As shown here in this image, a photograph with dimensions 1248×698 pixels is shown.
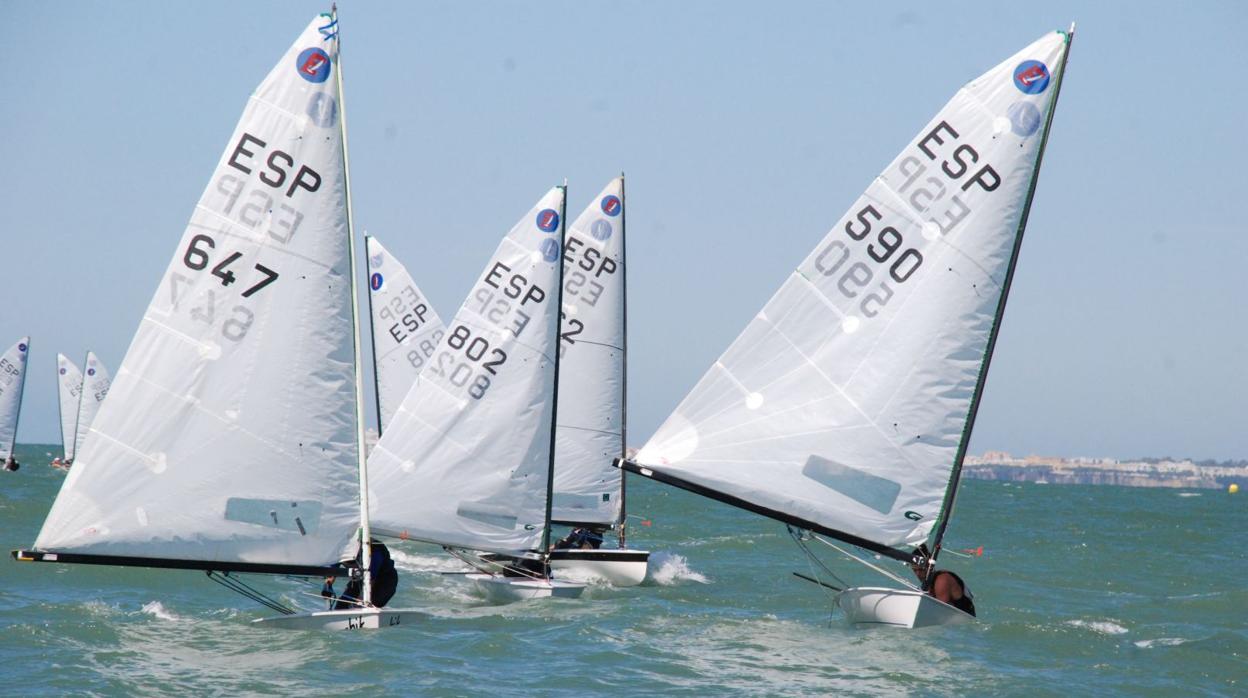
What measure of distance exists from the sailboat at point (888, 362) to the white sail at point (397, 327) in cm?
1617

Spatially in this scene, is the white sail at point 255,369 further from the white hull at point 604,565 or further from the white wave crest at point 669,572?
the white wave crest at point 669,572

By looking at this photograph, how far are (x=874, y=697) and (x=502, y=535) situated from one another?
7.53 metres

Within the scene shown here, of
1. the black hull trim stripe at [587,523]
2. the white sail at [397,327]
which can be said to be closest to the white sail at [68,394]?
the white sail at [397,327]

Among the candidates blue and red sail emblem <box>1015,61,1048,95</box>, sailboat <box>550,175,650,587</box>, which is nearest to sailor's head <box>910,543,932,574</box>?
blue and red sail emblem <box>1015,61,1048,95</box>

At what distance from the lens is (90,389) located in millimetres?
62406

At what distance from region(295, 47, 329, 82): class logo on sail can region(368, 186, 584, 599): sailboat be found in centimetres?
707

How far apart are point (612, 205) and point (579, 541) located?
6.01m

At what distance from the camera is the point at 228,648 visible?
1478 centimetres

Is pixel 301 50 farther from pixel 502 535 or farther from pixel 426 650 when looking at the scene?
pixel 502 535

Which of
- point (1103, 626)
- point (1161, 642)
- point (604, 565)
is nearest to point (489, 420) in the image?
point (604, 565)

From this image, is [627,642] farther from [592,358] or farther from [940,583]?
[592,358]

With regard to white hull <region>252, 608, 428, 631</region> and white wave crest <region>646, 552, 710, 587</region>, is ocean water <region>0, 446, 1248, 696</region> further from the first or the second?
white hull <region>252, 608, 428, 631</region>

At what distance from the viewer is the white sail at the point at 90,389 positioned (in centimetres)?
6159

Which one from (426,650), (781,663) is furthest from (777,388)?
(426,650)
